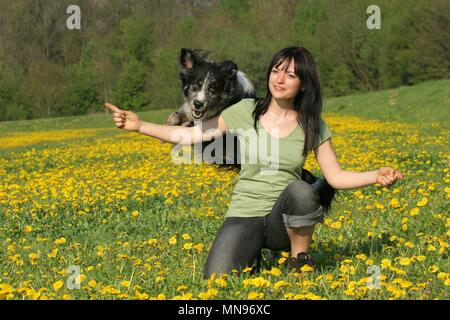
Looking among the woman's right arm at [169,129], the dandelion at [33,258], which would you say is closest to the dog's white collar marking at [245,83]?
the woman's right arm at [169,129]

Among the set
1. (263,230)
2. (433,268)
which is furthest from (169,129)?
(433,268)

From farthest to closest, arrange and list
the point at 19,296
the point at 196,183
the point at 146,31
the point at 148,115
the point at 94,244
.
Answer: the point at 146,31 → the point at 148,115 → the point at 196,183 → the point at 94,244 → the point at 19,296

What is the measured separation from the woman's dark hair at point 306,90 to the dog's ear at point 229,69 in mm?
1865


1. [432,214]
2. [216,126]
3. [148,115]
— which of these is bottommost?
[148,115]

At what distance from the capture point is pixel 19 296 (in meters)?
3.22

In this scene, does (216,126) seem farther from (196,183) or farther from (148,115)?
(148,115)

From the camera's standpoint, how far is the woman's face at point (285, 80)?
3.79 m

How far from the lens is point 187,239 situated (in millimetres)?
4738

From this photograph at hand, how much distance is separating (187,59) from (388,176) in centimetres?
301

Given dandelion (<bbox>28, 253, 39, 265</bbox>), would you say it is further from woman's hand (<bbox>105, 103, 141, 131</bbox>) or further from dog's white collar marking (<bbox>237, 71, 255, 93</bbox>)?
dog's white collar marking (<bbox>237, 71, 255, 93</bbox>)

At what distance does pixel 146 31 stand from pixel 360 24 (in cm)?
1346

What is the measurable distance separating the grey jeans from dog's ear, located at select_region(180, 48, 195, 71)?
224 centimetres

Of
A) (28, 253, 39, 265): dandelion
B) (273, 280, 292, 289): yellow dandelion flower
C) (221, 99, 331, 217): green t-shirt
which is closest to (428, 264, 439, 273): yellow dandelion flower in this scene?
(273, 280, 292, 289): yellow dandelion flower
